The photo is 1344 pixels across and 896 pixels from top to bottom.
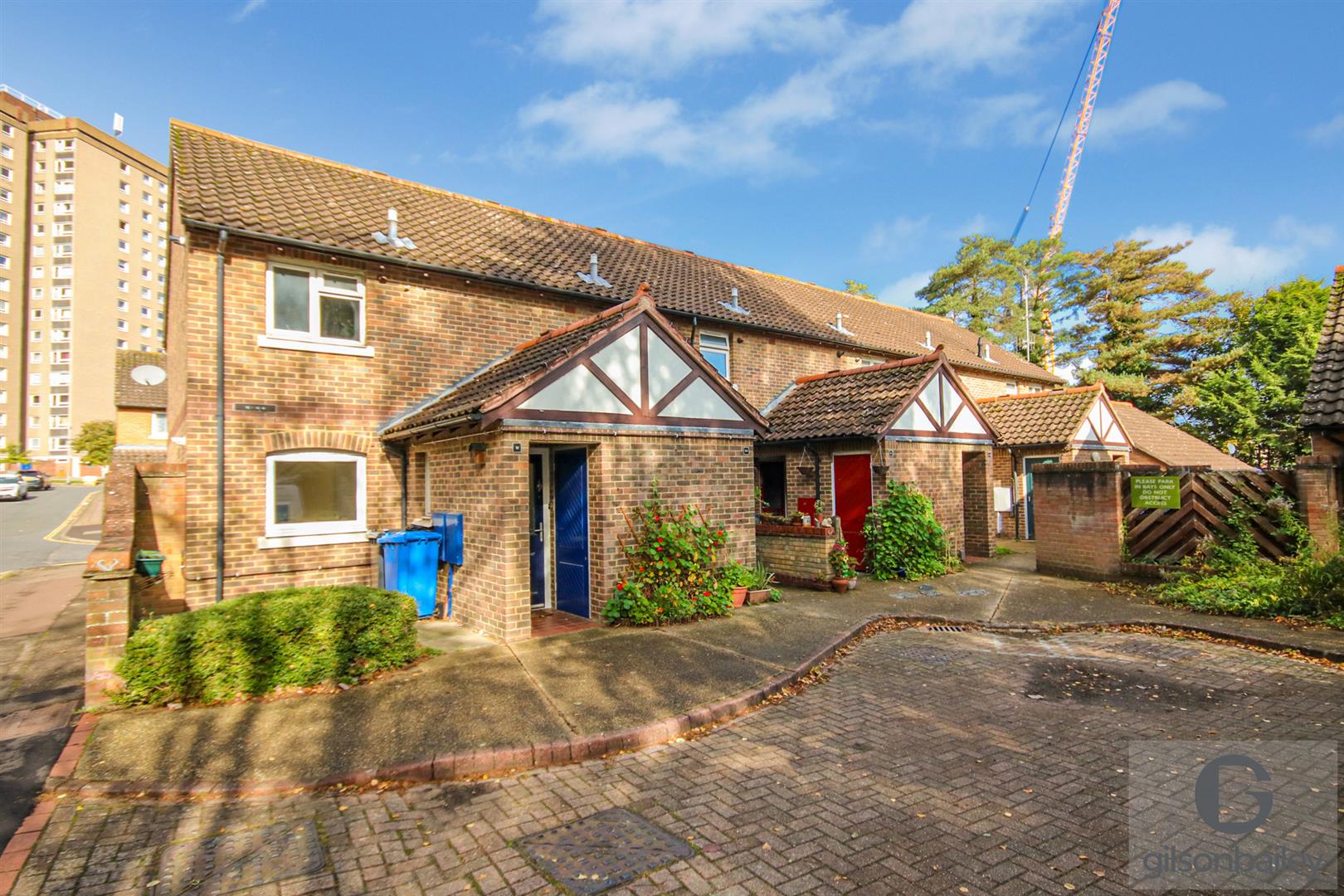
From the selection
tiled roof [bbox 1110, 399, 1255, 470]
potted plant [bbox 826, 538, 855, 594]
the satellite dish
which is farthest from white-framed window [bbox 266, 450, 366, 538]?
tiled roof [bbox 1110, 399, 1255, 470]

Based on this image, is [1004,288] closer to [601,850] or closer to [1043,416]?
[1043,416]

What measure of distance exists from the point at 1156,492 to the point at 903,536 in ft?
13.8

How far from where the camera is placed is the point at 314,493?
916cm

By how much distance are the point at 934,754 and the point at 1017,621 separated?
4959 mm

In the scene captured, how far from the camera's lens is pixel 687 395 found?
9516 millimetres

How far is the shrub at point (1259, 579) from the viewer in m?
8.09

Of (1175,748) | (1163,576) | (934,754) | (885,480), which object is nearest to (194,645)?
(934,754)

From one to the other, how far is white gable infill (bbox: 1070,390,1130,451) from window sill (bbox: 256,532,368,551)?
1762cm

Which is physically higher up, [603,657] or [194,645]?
[194,645]

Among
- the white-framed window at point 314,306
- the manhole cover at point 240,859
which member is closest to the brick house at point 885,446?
the white-framed window at point 314,306

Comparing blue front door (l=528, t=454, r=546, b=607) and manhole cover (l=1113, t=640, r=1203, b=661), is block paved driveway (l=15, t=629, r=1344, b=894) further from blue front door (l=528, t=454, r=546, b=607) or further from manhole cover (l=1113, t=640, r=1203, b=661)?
blue front door (l=528, t=454, r=546, b=607)

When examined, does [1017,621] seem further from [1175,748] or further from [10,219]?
[10,219]

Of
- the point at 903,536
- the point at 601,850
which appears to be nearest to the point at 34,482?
the point at 903,536

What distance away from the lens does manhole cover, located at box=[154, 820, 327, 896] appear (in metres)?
3.21
